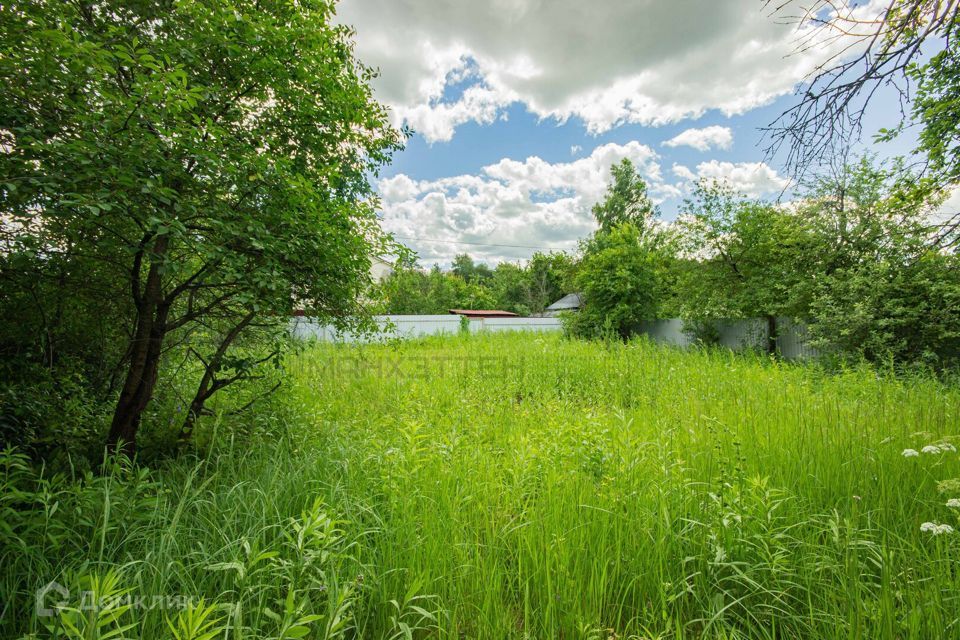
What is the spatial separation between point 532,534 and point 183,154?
2834 millimetres

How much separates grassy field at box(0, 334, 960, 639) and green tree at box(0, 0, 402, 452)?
1.06 metres

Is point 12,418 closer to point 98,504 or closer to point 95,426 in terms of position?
point 95,426

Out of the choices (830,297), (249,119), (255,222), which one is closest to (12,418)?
(255,222)

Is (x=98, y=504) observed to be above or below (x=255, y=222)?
below

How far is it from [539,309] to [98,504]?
38209 millimetres

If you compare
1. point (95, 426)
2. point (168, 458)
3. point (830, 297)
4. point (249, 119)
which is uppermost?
point (249, 119)

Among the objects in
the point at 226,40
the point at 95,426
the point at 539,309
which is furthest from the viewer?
the point at 539,309

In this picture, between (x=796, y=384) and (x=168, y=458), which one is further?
(x=796, y=384)

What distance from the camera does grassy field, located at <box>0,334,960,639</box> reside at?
1347 millimetres

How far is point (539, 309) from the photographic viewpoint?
3881 centimetres

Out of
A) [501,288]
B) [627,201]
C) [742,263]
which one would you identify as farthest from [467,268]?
[742,263]

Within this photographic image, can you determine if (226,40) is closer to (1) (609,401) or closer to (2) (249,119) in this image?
(2) (249,119)

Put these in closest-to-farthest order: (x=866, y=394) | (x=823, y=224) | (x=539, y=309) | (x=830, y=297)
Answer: (x=866, y=394) → (x=830, y=297) → (x=823, y=224) → (x=539, y=309)

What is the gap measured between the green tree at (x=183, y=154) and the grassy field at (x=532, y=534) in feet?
3.48
